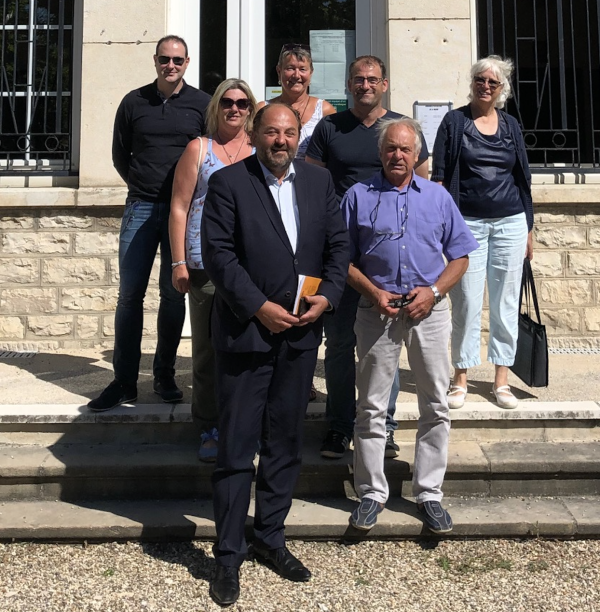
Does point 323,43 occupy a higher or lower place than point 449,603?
higher

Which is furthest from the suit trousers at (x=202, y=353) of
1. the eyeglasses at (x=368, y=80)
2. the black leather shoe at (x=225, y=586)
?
the eyeglasses at (x=368, y=80)

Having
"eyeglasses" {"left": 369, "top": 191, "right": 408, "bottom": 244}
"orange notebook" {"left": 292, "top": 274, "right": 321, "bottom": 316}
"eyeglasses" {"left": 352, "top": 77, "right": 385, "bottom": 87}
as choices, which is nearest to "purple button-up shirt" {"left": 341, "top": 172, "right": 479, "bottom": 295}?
"eyeglasses" {"left": 369, "top": 191, "right": 408, "bottom": 244}

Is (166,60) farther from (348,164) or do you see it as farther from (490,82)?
Answer: (490,82)

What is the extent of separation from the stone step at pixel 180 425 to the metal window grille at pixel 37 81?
2889 mm

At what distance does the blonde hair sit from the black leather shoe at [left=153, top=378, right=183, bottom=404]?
1480 mm

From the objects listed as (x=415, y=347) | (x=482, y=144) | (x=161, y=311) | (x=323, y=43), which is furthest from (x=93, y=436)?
(x=323, y=43)

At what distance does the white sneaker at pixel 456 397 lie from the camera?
4.75 meters

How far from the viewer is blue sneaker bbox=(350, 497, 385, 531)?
3.83 meters

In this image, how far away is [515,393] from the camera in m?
5.12

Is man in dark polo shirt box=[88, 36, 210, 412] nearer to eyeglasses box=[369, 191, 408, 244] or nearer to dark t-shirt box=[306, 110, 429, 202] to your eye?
dark t-shirt box=[306, 110, 429, 202]

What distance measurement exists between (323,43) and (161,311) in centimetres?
329

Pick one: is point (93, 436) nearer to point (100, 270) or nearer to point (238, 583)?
point (238, 583)

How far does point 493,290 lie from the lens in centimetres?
500

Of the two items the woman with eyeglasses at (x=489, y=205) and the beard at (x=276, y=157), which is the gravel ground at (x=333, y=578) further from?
the beard at (x=276, y=157)
